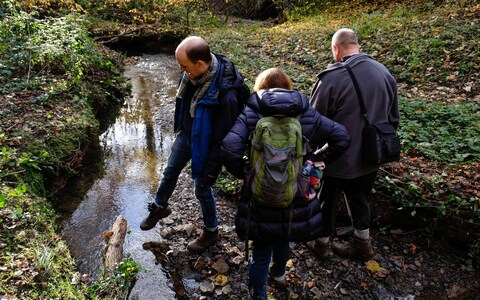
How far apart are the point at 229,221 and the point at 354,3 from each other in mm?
14693

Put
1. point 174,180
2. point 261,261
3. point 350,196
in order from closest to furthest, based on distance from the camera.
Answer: point 261,261 → point 350,196 → point 174,180

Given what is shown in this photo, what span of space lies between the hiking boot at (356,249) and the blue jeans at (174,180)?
4.92 feet

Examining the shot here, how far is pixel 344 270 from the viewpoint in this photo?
3.87 m

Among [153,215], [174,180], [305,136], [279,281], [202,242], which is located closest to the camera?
[305,136]

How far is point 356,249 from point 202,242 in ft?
5.88

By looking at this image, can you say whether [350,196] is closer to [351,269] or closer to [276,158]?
[351,269]

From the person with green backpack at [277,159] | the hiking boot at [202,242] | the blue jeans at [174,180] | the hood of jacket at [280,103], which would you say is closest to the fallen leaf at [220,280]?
the hiking boot at [202,242]

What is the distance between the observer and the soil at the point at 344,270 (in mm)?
3641

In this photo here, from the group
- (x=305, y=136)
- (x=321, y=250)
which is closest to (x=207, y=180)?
(x=305, y=136)

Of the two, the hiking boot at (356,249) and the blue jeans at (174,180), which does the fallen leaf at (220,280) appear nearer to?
the blue jeans at (174,180)

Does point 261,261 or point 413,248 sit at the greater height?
point 261,261

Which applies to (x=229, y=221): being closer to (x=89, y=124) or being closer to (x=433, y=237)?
(x=433, y=237)

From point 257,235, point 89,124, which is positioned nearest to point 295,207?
point 257,235

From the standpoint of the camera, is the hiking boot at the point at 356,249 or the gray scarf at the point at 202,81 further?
the hiking boot at the point at 356,249
